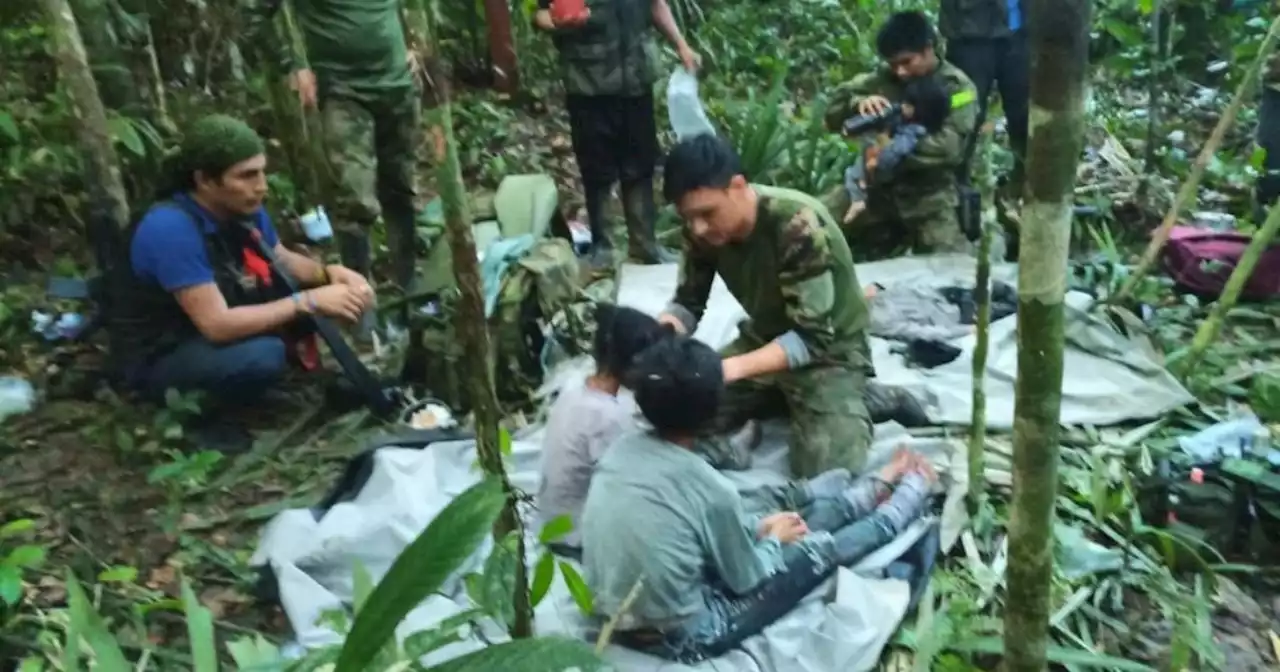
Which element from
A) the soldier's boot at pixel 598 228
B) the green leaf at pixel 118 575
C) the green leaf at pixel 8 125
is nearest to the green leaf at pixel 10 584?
the green leaf at pixel 118 575

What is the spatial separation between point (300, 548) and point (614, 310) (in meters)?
1.04

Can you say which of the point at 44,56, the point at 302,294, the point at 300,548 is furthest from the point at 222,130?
the point at 44,56

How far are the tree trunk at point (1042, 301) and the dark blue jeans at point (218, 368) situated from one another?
98.0 inches

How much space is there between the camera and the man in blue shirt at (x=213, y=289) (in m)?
3.35

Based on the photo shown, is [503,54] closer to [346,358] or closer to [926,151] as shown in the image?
[926,151]

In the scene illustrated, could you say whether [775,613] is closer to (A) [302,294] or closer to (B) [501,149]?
(A) [302,294]

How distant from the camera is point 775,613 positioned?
2693 millimetres

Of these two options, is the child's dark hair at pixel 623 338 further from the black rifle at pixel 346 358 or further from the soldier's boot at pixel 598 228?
the soldier's boot at pixel 598 228

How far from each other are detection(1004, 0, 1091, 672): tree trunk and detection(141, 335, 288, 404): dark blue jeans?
2.49m

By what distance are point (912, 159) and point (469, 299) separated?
3.16 metres

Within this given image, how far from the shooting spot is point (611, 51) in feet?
15.0

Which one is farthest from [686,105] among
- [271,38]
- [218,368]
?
[218,368]

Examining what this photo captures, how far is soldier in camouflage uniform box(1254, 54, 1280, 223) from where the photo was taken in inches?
163

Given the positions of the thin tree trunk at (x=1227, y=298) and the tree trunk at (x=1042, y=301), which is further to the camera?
the thin tree trunk at (x=1227, y=298)
